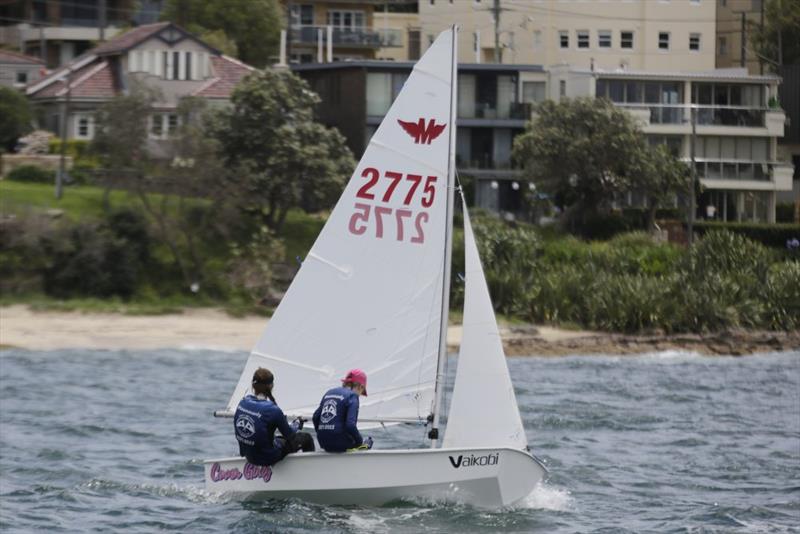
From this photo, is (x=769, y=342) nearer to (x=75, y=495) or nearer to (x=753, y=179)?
(x=753, y=179)

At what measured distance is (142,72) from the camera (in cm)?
6019

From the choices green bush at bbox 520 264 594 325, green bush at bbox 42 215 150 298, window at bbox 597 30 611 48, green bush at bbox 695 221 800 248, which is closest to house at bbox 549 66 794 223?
green bush at bbox 695 221 800 248

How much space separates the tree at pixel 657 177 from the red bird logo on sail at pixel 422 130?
3818cm

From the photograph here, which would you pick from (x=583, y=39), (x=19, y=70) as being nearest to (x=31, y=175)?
(x=19, y=70)

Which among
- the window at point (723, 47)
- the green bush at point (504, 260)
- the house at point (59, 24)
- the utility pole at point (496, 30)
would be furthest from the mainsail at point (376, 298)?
the window at point (723, 47)

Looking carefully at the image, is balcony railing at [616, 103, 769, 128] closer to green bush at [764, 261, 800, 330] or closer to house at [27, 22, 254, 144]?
house at [27, 22, 254, 144]

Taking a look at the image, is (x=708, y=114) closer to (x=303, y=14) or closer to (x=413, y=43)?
(x=413, y=43)

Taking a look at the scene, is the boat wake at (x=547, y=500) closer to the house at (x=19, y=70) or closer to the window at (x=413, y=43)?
the house at (x=19, y=70)

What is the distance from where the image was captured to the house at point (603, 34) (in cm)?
7881

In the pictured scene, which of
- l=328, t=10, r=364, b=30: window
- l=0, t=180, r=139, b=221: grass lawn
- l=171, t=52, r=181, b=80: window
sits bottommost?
l=0, t=180, r=139, b=221: grass lawn

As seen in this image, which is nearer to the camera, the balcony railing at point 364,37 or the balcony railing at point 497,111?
the balcony railing at point 497,111

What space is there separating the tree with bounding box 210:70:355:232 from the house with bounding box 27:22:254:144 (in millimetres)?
9504

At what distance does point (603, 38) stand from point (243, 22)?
18.7 meters

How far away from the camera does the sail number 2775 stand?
748 inches
